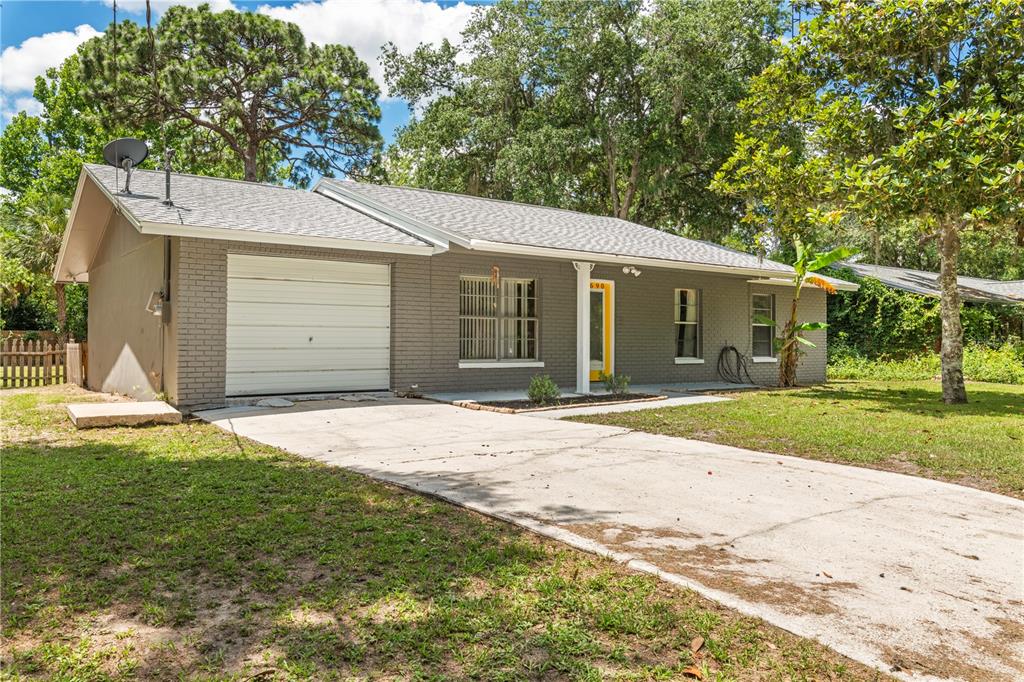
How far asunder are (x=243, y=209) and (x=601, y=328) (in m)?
7.22

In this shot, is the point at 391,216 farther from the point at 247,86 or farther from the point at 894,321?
the point at 247,86

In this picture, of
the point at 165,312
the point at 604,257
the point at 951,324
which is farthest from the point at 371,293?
the point at 951,324

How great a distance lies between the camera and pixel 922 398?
13547 mm

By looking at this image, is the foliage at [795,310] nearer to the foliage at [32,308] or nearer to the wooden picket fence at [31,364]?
the wooden picket fence at [31,364]

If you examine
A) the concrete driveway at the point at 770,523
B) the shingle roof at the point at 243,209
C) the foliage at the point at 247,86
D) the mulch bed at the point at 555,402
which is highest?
the foliage at the point at 247,86

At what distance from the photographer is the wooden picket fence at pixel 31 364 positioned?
16094mm

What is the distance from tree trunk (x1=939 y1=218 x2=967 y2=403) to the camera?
12617 mm

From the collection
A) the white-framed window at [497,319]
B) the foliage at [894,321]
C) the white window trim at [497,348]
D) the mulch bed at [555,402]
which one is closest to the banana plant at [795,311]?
the mulch bed at [555,402]

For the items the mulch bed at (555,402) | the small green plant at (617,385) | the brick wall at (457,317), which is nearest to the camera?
the brick wall at (457,317)

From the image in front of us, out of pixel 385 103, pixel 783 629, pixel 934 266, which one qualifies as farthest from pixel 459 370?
pixel 934 266

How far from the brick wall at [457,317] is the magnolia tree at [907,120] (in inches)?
112

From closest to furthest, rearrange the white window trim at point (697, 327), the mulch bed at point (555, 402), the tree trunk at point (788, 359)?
the mulch bed at point (555, 402), the tree trunk at point (788, 359), the white window trim at point (697, 327)

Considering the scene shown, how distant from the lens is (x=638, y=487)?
18.2 feet

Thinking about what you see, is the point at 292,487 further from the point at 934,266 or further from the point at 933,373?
the point at 934,266
